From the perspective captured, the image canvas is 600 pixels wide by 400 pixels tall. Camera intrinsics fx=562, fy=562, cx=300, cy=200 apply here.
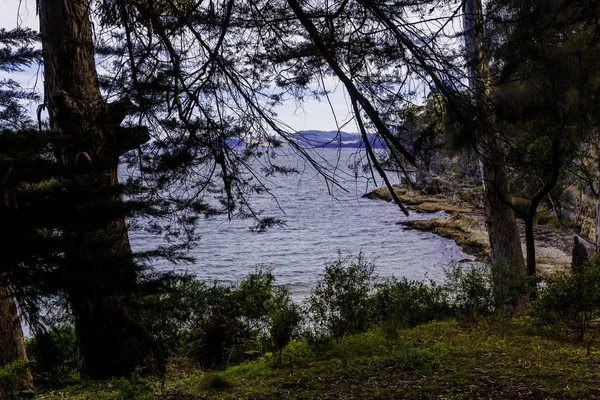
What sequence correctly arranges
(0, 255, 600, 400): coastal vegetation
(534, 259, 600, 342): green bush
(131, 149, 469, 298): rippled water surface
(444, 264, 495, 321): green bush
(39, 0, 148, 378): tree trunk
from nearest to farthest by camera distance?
(39, 0, 148, 378): tree trunk
(0, 255, 600, 400): coastal vegetation
(534, 259, 600, 342): green bush
(444, 264, 495, 321): green bush
(131, 149, 469, 298): rippled water surface

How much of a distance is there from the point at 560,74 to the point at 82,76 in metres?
4.16

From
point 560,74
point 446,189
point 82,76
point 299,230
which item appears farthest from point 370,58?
point 446,189

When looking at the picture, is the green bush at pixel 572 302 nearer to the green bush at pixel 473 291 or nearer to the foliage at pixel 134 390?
the green bush at pixel 473 291

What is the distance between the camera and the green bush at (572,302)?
18.5ft

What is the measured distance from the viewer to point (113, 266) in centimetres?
247

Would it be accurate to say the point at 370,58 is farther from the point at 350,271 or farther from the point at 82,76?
the point at 82,76

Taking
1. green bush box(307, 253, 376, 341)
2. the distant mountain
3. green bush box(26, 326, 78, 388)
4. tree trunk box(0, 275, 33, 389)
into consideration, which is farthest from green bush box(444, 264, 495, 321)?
tree trunk box(0, 275, 33, 389)

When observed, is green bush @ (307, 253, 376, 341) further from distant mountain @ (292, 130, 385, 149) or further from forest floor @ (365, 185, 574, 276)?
forest floor @ (365, 185, 574, 276)

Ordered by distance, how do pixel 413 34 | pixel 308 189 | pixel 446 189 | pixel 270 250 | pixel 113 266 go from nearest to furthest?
pixel 113 266 < pixel 413 34 < pixel 270 250 < pixel 446 189 < pixel 308 189

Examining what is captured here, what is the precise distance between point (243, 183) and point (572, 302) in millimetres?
3902

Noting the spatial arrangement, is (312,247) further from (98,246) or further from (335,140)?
(98,246)

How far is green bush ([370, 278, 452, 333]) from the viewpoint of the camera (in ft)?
21.3

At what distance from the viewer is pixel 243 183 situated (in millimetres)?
3918

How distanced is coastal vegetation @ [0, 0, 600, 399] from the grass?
0.03 metres
